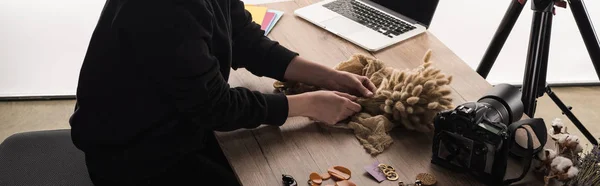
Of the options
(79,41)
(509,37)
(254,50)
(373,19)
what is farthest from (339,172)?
(509,37)

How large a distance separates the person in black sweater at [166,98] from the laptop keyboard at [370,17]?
0.95 ft

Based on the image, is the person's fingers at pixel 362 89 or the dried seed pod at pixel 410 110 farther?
the person's fingers at pixel 362 89

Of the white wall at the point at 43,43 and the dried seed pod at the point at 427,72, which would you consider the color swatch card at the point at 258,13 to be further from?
the white wall at the point at 43,43

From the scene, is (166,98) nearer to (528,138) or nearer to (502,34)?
(528,138)

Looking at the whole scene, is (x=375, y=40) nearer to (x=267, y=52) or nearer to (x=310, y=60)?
(x=310, y=60)

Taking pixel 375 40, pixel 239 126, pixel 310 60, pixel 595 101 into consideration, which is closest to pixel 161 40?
pixel 239 126

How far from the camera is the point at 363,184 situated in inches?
42.1

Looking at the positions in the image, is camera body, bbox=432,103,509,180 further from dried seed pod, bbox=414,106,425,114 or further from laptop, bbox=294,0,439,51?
laptop, bbox=294,0,439,51

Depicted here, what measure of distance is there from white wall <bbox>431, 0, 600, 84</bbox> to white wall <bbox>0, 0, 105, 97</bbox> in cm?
137

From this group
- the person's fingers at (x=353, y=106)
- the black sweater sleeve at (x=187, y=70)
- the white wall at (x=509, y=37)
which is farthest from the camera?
the white wall at (x=509, y=37)

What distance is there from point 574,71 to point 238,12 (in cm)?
190

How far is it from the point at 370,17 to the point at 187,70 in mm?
711

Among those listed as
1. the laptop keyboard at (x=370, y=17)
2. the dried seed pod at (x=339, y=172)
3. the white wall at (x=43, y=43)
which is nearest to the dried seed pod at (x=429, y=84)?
the dried seed pod at (x=339, y=172)

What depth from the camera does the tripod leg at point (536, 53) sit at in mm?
1473
